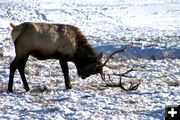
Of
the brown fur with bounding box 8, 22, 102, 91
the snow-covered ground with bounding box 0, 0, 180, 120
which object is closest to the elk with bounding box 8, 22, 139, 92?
the brown fur with bounding box 8, 22, 102, 91

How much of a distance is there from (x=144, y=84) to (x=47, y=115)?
13.1 ft

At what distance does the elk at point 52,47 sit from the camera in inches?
395

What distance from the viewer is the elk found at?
10.0m

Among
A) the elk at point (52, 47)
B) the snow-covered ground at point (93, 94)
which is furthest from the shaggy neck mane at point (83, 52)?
the snow-covered ground at point (93, 94)

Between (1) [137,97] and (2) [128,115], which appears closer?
(2) [128,115]

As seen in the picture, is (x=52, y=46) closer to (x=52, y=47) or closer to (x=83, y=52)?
(x=52, y=47)

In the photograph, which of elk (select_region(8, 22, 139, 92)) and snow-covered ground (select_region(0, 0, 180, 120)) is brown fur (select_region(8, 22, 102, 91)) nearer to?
elk (select_region(8, 22, 139, 92))

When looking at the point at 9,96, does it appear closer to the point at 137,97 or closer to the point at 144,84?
the point at 137,97

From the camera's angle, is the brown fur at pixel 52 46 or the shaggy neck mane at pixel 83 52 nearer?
the brown fur at pixel 52 46

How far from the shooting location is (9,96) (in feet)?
31.3

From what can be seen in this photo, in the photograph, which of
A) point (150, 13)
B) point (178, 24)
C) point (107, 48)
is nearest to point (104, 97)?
point (107, 48)

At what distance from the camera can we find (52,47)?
10.3 m

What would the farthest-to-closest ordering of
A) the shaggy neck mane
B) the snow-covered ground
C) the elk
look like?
1. the shaggy neck mane
2. the elk
3. the snow-covered ground

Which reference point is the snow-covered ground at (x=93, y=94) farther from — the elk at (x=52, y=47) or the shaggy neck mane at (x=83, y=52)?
A: the shaggy neck mane at (x=83, y=52)
